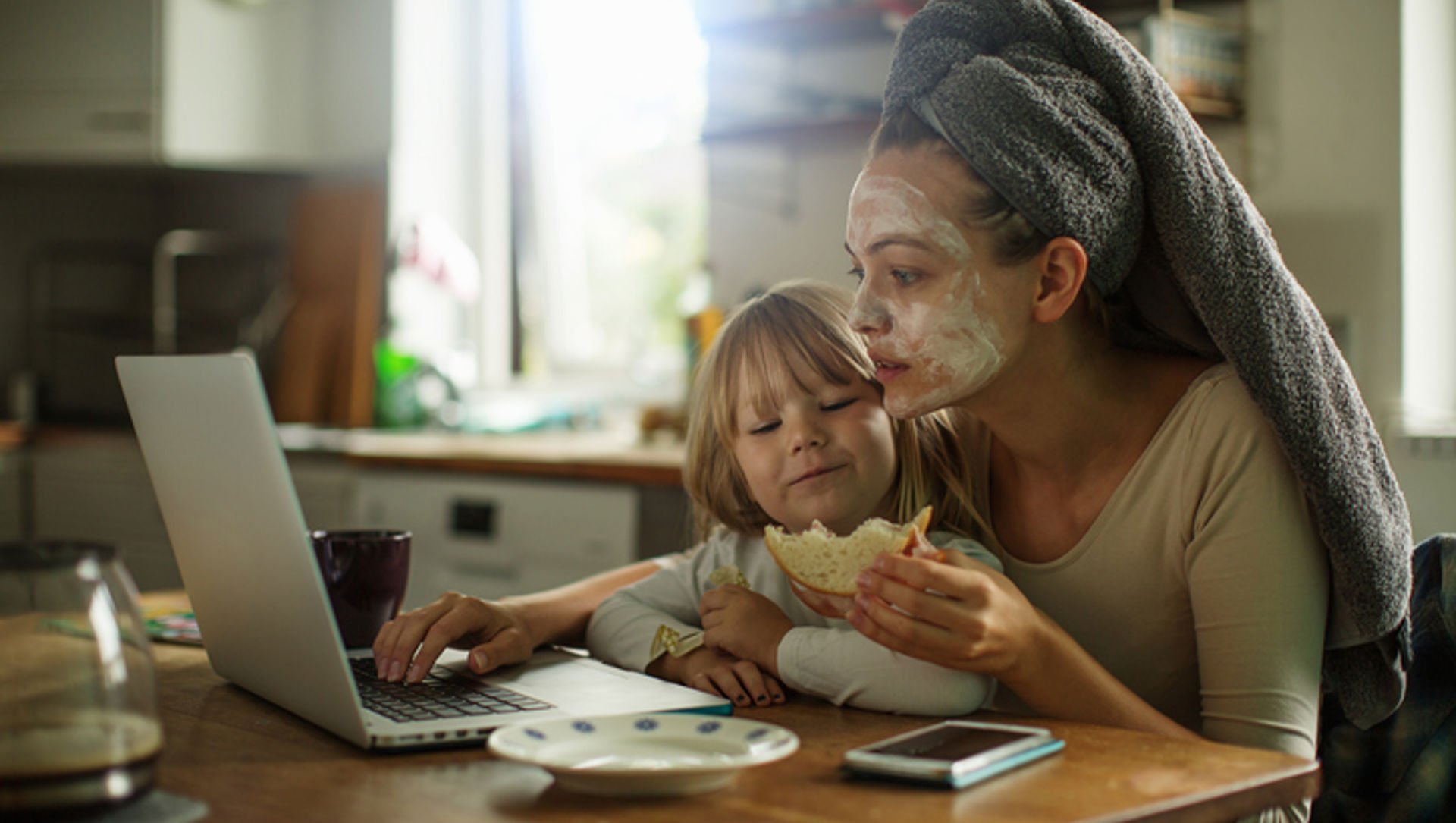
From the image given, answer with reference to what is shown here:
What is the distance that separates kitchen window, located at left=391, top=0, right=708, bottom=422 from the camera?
11.8 feet

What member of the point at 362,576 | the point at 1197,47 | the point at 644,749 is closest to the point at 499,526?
the point at 362,576

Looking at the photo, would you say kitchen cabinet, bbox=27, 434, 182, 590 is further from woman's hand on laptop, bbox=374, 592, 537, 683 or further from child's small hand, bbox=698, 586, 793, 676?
child's small hand, bbox=698, 586, 793, 676

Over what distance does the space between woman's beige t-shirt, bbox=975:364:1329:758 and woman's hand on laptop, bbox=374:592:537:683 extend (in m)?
0.48

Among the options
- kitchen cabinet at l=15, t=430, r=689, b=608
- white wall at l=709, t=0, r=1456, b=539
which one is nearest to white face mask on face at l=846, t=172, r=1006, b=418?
kitchen cabinet at l=15, t=430, r=689, b=608

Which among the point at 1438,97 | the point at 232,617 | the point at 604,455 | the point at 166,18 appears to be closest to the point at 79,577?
the point at 232,617

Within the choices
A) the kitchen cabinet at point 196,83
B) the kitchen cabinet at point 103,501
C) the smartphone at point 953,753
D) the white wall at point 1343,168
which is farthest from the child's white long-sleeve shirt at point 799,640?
the kitchen cabinet at point 196,83

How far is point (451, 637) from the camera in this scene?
1024 mm

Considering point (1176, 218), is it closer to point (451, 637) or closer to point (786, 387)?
point (786, 387)

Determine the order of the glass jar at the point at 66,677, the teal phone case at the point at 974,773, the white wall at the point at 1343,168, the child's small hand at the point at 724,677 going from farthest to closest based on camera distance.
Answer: the white wall at the point at 1343,168
the child's small hand at the point at 724,677
the teal phone case at the point at 974,773
the glass jar at the point at 66,677

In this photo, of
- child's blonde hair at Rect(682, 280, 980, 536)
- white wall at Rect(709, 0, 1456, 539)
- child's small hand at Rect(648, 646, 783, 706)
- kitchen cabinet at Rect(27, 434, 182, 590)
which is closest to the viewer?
child's small hand at Rect(648, 646, 783, 706)

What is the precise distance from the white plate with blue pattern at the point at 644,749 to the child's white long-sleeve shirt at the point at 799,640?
195 millimetres

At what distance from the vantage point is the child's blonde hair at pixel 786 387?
1.26 metres

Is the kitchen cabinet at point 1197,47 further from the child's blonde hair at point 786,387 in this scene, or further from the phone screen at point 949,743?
the phone screen at point 949,743

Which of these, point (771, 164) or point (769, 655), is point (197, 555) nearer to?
point (769, 655)
